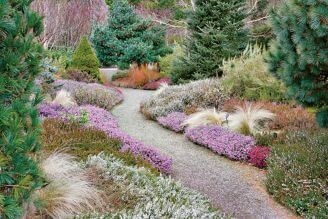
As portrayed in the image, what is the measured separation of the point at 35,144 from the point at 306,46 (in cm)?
317

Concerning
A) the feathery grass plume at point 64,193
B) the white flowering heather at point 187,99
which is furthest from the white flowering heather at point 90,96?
the feathery grass plume at point 64,193

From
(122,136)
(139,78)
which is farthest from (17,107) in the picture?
(139,78)

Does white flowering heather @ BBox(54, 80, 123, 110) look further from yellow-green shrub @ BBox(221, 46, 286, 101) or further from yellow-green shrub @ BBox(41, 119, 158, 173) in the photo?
yellow-green shrub @ BBox(41, 119, 158, 173)

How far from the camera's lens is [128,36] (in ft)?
69.4

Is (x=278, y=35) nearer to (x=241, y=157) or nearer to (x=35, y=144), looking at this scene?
(x=241, y=157)

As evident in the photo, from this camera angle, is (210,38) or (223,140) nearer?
(223,140)

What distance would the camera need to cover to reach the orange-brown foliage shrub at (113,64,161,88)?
744 inches

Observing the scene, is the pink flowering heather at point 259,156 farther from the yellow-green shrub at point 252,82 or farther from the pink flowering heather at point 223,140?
the yellow-green shrub at point 252,82

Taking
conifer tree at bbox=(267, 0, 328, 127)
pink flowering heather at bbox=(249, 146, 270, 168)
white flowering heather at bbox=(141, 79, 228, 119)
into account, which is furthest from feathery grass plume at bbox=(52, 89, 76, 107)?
conifer tree at bbox=(267, 0, 328, 127)

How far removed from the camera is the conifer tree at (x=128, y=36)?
2041 centimetres

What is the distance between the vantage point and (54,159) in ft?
17.0

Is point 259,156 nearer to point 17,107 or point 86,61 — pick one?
point 17,107

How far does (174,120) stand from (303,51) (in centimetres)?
529

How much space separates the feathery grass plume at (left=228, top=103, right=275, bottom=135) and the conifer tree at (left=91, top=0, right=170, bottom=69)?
A: 11.4 m
